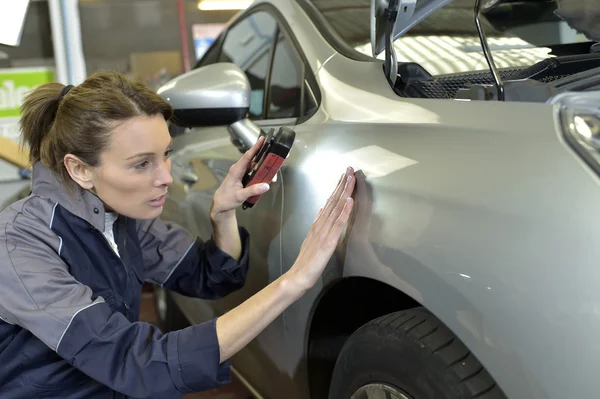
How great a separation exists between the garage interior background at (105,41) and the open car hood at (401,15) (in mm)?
3915

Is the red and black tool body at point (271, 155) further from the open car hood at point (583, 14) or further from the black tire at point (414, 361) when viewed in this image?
the open car hood at point (583, 14)

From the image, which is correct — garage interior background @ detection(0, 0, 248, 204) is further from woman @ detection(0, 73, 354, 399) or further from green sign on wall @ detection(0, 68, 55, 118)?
woman @ detection(0, 73, 354, 399)

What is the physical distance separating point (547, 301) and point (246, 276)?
92 centimetres

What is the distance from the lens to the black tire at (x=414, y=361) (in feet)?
2.81

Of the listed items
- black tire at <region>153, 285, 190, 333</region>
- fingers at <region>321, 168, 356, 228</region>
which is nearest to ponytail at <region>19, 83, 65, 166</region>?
fingers at <region>321, 168, 356, 228</region>

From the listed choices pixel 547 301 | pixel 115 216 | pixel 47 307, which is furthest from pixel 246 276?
pixel 547 301

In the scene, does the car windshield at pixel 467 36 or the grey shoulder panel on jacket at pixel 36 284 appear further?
the car windshield at pixel 467 36

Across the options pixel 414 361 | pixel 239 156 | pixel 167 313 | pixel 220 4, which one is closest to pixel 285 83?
pixel 239 156

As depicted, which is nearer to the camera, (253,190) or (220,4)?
(253,190)

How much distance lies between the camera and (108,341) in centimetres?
109

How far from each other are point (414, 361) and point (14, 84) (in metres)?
4.86

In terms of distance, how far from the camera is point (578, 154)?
74 cm

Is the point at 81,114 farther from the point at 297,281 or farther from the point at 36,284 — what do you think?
the point at 297,281

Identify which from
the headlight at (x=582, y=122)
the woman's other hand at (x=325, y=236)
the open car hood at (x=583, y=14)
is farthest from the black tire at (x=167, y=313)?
the headlight at (x=582, y=122)
